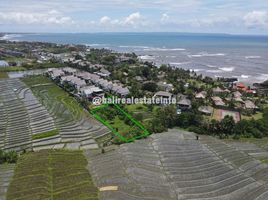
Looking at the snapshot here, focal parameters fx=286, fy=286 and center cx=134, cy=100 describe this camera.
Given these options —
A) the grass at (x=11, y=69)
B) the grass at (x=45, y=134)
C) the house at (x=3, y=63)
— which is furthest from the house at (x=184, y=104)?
the house at (x=3, y=63)

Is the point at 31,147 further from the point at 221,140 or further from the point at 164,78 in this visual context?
the point at 164,78

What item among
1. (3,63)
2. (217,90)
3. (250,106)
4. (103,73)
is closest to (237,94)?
(217,90)

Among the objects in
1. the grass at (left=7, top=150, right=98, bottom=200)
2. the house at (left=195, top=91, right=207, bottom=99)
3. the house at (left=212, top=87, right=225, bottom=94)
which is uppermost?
the house at (left=212, top=87, right=225, bottom=94)

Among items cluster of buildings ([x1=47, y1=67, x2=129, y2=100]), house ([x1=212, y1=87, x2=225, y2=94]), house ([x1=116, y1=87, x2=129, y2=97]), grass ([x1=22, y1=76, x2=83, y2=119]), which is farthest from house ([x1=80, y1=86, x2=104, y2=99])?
house ([x1=212, y1=87, x2=225, y2=94])

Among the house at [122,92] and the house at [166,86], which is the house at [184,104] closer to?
the house at [166,86]

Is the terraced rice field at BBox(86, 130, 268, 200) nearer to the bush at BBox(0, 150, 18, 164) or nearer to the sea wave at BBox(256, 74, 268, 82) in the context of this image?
the bush at BBox(0, 150, 18, 164)

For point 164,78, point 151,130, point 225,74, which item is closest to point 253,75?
point 225,74
